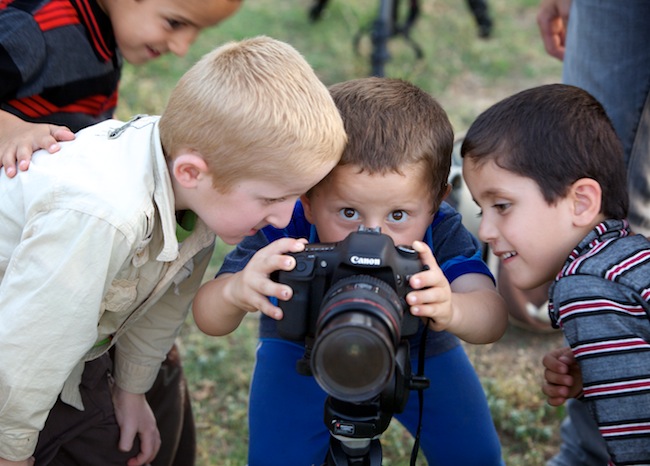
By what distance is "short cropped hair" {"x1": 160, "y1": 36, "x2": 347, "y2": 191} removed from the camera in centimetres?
185

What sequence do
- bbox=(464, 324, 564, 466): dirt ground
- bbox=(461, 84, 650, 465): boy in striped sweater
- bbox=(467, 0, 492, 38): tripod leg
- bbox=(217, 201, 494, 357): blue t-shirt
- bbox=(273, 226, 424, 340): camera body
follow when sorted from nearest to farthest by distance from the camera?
1. bbox=(273, 226, 424, 340): camera body
2. bbox=(461, 84, 650, 465): boy in striped sweater
3. bbox=(217, 201, 494, 357): blue t-shirt
4. bbox=(464, 324, 564, 466): dirt ground
5. bbox=(467, 0, 492, 38): tripod leg

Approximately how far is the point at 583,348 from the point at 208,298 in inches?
33.3

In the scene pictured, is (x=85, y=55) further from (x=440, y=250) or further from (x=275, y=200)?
(x=440, y=250)

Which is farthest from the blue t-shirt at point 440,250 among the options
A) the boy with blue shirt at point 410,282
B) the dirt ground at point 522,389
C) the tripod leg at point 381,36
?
the tripod leg at point 381,36

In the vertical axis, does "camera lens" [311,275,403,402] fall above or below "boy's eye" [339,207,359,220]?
above

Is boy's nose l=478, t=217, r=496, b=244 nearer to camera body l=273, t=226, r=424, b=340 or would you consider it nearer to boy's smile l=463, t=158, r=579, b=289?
boy's smile l=463, t=158, r=579, b=289

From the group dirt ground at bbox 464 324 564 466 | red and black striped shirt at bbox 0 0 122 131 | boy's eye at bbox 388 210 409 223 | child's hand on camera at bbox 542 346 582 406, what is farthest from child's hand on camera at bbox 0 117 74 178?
dirt ground at bbox 464 324 564 466

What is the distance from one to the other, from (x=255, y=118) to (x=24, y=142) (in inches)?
22.1

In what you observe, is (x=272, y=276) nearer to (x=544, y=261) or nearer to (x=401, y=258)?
(x=401, y=258)

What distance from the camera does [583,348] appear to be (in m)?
1.79

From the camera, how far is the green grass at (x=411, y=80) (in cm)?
306

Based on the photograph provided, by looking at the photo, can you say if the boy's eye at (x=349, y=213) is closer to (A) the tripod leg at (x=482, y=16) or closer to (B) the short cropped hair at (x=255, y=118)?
(B) the short cropped hair at (x=255, y=118)

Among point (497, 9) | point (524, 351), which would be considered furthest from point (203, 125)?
point (497, 9)

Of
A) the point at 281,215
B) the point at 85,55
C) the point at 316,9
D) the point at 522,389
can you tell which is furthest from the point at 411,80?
the point at 281,215
